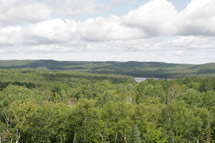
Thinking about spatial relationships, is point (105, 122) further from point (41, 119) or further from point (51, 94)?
point (51, 94)

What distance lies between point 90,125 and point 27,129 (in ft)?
48.8

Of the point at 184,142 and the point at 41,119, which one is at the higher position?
the point at 41,119

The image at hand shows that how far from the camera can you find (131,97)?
100250 millimetres

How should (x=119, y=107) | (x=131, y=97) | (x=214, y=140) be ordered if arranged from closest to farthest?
(x=214, y=140) → (x=119, y=107) → (x=131, y=97)

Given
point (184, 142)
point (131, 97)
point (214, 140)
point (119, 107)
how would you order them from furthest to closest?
point (131, 97), point (119, 107), point (184, 142), point (214, 140)

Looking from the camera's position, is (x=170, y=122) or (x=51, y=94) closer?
(x=170, y=122)


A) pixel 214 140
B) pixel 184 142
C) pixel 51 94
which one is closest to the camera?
pixel 214 140

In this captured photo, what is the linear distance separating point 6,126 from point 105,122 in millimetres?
26161

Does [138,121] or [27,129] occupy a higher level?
[138,121]

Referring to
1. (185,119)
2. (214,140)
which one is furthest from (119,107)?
(214,140)

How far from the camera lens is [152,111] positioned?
53906 mm

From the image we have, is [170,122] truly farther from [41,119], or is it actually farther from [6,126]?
[6,126]

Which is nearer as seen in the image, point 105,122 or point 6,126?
point 105,122

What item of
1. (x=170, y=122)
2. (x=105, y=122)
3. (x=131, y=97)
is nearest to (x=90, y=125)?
(x=105, y=122)
